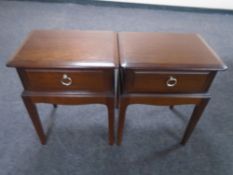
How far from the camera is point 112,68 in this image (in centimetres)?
76

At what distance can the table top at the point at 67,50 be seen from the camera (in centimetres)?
75

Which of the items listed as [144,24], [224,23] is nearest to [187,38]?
[144,24]

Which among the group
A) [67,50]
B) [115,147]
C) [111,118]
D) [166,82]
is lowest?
[115,147]

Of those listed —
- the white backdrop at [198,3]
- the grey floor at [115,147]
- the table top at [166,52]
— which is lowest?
the grey floor at [115,147]

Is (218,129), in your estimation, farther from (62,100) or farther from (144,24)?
(144,24)

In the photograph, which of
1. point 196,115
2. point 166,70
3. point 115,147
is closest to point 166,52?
point 166,70

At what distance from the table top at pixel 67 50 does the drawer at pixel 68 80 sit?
4cm

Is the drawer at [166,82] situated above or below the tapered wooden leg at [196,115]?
above

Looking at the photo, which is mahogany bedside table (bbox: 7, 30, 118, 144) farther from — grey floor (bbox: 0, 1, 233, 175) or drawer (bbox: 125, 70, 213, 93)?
grey floor (bbox: 0, 1, 233, 175)

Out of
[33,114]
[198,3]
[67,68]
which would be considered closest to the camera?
[67,68]

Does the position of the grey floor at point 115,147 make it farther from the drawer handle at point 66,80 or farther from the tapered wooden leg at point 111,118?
the drawer handle at point 66,80

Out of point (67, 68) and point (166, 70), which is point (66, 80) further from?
point (166, 70)

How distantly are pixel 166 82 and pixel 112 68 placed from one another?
26cm

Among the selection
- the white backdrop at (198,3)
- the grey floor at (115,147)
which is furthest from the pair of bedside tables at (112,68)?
the white backdrop at (198,3)
